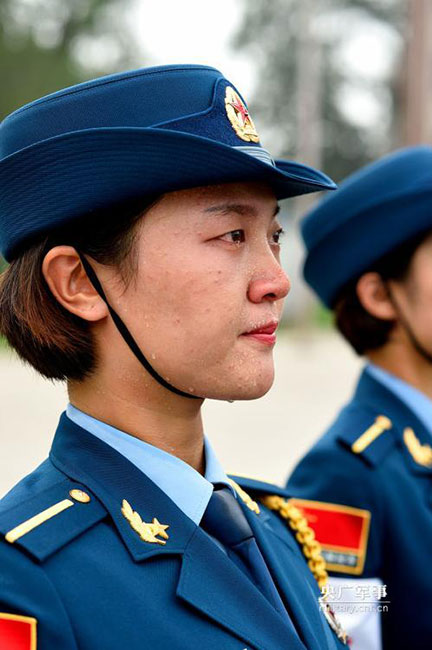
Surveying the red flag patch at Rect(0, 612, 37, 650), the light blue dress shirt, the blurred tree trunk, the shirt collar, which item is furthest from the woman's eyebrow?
the blurred tree trunk

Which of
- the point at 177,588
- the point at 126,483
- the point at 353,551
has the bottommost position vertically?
the point at 353,551

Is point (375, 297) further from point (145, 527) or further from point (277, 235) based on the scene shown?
point (145, 527)

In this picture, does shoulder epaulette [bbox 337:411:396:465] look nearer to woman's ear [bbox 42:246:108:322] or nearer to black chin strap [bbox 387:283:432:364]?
black chin strap [bbox 387:283:432:364]

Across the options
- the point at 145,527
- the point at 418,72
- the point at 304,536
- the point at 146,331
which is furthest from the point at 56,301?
the point at 418,72

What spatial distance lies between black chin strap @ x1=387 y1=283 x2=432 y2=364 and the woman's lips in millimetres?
1162

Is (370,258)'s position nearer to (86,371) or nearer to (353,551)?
(353,551)

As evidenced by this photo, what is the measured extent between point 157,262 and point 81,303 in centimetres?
17

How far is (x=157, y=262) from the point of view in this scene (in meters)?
1.70

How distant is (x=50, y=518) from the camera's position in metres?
1.61

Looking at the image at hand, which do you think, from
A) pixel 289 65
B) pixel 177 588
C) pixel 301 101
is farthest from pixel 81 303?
pixel 289 65

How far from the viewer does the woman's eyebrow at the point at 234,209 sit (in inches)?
67.7

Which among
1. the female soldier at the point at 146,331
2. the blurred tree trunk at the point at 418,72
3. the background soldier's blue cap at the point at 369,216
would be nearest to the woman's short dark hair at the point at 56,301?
the female soldier at the point at 146,331

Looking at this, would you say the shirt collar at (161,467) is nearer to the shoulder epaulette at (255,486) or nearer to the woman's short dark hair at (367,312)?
the shoulder epaulette at (255,486)

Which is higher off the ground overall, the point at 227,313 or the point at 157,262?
the point at 157,262
